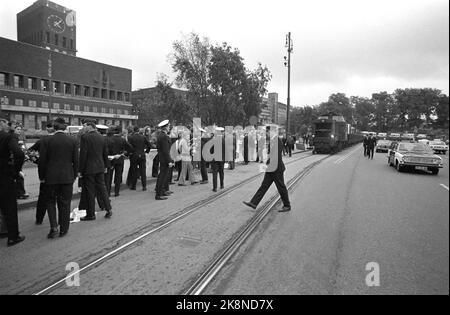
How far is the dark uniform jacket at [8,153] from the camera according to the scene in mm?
5188

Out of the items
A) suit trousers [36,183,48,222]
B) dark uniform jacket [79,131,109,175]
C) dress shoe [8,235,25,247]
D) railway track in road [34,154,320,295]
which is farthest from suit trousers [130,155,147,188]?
dress shoe [8,235,25,247]

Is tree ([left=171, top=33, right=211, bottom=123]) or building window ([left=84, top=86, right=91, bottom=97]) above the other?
building window ([left=84, top=86, right=91, bottom=97])

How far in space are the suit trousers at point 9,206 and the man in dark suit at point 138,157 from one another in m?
4.60

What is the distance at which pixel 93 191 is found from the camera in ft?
21.6

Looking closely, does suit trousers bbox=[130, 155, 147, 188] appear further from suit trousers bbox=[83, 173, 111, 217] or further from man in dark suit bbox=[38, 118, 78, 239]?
man in dark suit bbox=[38, 118, 78, 239]

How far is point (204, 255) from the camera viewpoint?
15.0 ft

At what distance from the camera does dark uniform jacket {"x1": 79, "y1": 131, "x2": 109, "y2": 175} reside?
659 cm

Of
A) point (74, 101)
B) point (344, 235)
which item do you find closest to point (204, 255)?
point (344, 235)

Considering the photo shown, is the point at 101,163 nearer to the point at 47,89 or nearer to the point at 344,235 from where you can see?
the point at 344,235

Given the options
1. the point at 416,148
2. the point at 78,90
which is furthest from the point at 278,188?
the point at 78,90

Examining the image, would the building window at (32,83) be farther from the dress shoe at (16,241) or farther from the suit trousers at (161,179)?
the dress shoe at (16,241)

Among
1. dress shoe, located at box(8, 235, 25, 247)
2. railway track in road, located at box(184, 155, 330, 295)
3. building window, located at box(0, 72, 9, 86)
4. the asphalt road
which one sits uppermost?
building window, located at box(0, 72, 9, 86)

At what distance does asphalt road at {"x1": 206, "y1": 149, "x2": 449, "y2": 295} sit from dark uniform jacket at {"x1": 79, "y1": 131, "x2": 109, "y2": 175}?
137 inches

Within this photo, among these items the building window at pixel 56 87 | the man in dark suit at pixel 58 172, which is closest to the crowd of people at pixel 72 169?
the man in dark suit at pixel 58 172
